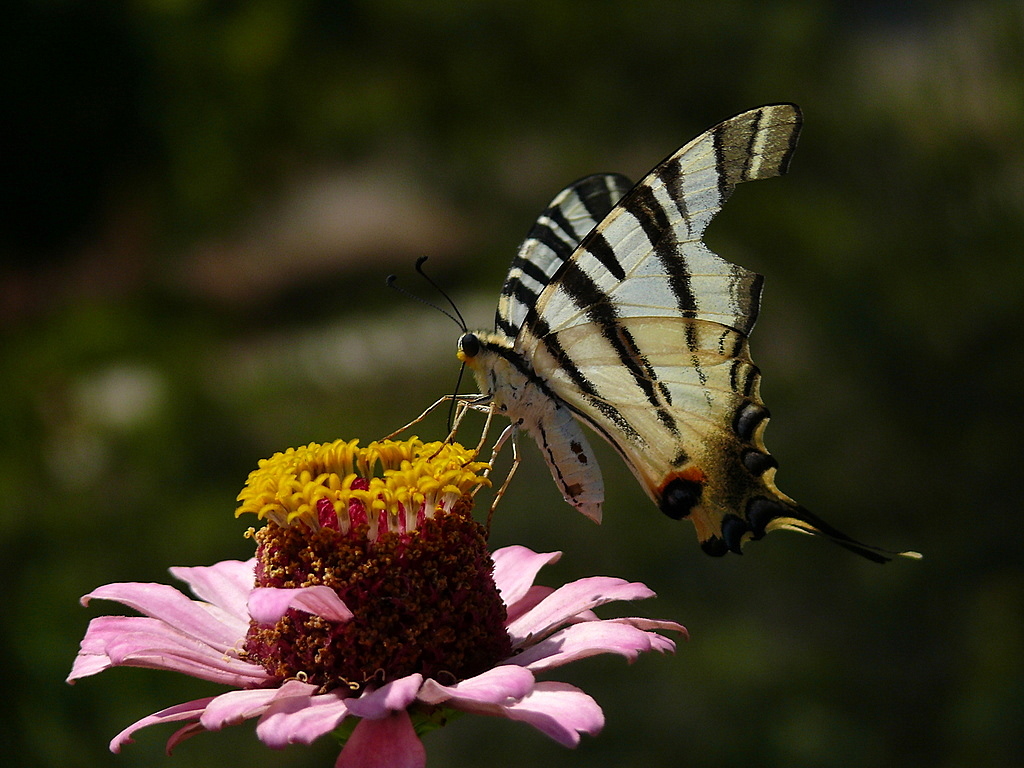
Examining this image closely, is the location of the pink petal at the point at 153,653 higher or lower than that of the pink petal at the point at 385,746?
higher

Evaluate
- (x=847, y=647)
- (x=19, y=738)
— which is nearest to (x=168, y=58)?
(x=19, y=738)

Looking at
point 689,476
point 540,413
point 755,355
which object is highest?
point 540,413

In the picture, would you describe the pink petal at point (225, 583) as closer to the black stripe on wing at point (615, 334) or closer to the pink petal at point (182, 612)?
the pink petal at point (182, 612)

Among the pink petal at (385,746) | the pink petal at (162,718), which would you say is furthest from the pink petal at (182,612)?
the pink petal at (385,746)

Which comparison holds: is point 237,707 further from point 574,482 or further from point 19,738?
point 19,738

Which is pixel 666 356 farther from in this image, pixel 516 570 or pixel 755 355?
pixel 755 355

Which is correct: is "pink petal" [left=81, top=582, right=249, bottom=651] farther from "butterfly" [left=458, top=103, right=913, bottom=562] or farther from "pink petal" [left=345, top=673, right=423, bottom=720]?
"butterfly" [left=458, top=103, right=913, bottom=562]

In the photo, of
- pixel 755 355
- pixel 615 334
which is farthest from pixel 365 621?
pixel 755 355
